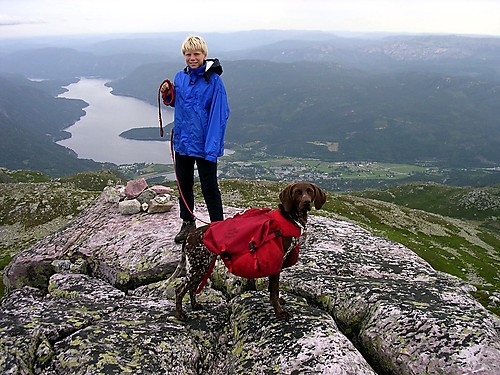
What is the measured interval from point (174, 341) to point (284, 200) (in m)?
4.26

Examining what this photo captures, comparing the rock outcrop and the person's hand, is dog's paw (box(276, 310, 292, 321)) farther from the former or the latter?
the person's hand

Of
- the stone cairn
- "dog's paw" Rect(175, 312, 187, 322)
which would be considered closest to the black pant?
"dog's paw" Rect(175, 312, 187, 322)

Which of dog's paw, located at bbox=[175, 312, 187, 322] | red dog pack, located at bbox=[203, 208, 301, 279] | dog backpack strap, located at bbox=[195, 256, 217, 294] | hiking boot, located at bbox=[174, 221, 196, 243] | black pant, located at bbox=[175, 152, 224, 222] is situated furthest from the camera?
hiking boot, located at bbox=[174, 221, 196, 243]

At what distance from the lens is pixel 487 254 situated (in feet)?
203

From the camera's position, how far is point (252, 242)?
9273mm

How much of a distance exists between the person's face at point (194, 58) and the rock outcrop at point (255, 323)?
6434mm

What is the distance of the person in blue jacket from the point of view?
453 inches

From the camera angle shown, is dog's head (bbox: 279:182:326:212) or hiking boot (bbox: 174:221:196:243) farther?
hiking boot (bbox: 174:221:196:243)

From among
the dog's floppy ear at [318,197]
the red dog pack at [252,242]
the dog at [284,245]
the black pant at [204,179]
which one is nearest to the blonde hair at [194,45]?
the black pant at [204,179]

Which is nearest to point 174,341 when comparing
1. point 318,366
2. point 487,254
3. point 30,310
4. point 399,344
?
point 318,366

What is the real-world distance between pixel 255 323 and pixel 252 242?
6.91ft

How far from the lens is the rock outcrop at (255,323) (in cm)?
846

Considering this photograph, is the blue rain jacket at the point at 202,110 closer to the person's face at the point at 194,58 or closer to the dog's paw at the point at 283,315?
the person's face at the point at 194,58

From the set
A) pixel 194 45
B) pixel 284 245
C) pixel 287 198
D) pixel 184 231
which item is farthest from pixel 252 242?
pixel 194 45
